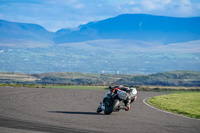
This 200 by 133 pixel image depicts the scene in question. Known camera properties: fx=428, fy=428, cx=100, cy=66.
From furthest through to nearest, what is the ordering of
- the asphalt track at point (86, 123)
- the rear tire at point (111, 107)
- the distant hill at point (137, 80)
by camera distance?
the distant hill at point (137, 80) → the rear tire at point (111, 107) → the asphalt track at point (86, 123)

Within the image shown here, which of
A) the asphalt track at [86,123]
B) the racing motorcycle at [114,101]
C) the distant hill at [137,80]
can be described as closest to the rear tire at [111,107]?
the racing motorcycle at [114,101]

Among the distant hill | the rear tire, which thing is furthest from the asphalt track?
the distant hill

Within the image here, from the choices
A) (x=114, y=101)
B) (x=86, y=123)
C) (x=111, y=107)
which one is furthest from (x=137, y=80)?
(x=86, y=123)

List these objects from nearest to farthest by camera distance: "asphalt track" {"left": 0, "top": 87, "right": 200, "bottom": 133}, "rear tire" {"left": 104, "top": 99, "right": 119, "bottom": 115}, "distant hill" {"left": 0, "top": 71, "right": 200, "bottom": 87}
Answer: "asphalt track" {"left": 0, "top": 87, "right": 200, "bottom": 133} → "rear tire" {"left": 104, "top": 99, "right": 119, "bottom": 115} → "distant hill" {"left": 0, "top": 71, "right": 200, "bottom": 87}

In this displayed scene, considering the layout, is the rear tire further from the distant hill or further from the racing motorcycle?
the distant hill

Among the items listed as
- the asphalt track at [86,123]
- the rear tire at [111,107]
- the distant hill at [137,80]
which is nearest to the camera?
the asphalt track at [86,123]

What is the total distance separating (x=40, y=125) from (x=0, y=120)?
5.56 feet

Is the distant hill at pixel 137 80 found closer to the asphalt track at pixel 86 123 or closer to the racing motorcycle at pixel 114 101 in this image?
the racing motorcycle at pixel 114 101

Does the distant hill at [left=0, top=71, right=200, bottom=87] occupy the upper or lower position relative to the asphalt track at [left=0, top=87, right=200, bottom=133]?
upper

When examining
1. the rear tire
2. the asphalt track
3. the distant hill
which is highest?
the distant hill

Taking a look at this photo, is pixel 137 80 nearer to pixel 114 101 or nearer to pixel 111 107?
Result: pixel 114 101

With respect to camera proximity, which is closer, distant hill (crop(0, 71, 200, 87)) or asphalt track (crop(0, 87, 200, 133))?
asphalt track (crop(0, 87, 200, 133))

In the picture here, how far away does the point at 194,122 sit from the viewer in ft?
52.5

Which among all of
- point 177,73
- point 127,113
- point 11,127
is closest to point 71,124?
point 11,127
